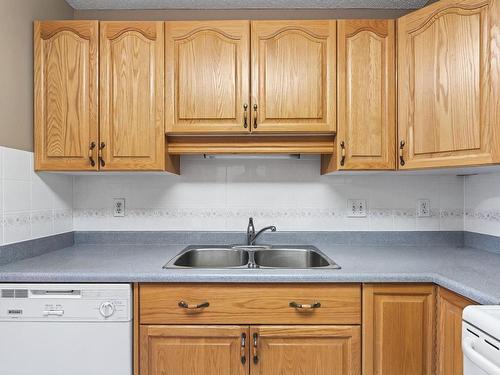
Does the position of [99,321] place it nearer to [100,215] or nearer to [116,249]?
[116,249]

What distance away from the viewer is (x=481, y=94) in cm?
147

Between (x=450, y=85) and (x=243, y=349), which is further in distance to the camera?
(x=450, y=85)

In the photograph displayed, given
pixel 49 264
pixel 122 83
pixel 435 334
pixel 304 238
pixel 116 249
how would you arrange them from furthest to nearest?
pixel 304 238 < pixel 116 249 < pixel 122 83 < pixel 49 264 < pixel 435 334

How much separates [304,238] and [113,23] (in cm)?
163

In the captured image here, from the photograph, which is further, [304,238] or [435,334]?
[304,238]

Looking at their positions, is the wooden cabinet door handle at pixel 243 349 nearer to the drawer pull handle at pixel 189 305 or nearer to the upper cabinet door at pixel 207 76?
the drawer pull handle at pixel 189 305

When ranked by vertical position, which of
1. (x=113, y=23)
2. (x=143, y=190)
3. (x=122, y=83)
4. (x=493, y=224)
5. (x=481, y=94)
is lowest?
(x=493, y=224)

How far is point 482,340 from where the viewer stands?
1.01 meters

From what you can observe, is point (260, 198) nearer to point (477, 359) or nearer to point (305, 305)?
point (305, 305)

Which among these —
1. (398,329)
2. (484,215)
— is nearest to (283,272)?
(398,329)

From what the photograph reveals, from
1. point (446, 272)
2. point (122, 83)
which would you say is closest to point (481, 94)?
point (446, 272)

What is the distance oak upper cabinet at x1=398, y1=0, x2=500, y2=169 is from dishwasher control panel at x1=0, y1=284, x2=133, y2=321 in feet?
4.99

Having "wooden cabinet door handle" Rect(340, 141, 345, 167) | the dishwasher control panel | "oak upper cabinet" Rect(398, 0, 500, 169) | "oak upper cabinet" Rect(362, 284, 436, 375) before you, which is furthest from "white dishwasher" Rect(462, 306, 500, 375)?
the dishwasher control panel

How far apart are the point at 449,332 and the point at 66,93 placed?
2.10m
